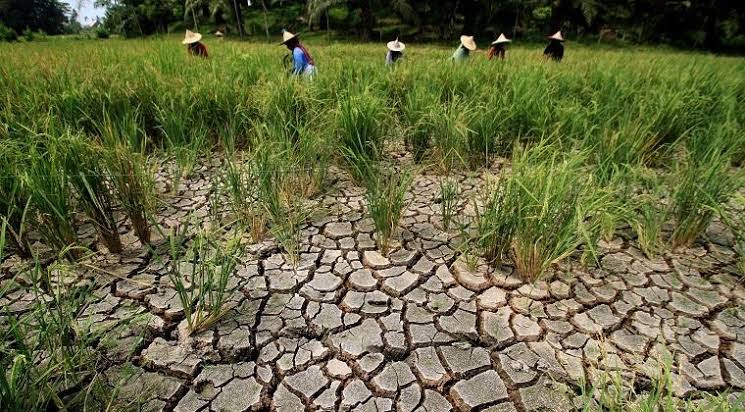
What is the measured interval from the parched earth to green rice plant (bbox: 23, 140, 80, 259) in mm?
195

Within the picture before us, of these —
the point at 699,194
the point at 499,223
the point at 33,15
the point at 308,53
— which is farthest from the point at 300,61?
the point at 33,15

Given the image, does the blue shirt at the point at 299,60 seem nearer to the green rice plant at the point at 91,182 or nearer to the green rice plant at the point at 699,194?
the green rice plant at the point at 91,182

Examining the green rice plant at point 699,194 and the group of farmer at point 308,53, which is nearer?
the green rice plant at point 699,194

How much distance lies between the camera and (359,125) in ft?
7.91

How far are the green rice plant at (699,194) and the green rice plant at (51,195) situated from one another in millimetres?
2557

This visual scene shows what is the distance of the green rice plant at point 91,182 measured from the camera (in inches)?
66.3

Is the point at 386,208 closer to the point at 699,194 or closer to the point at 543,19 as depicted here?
the point at 699,194

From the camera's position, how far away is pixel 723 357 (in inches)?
55.9

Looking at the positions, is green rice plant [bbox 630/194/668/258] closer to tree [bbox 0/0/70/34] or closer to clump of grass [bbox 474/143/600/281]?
clump of grass [bbox 474/143/600/281]

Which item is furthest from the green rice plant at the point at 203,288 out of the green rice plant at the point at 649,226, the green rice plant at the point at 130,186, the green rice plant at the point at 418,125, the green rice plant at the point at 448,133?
the green rice plant at the point at 649,226

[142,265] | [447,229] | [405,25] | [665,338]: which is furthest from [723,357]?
[405,25]

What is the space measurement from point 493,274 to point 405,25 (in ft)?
47.0

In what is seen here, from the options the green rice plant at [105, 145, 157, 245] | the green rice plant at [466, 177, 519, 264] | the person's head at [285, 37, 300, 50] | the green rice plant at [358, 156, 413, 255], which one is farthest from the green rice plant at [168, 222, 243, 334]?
the person's head at [285, 37, 300, 50]

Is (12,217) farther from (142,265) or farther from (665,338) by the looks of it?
(665,338)
